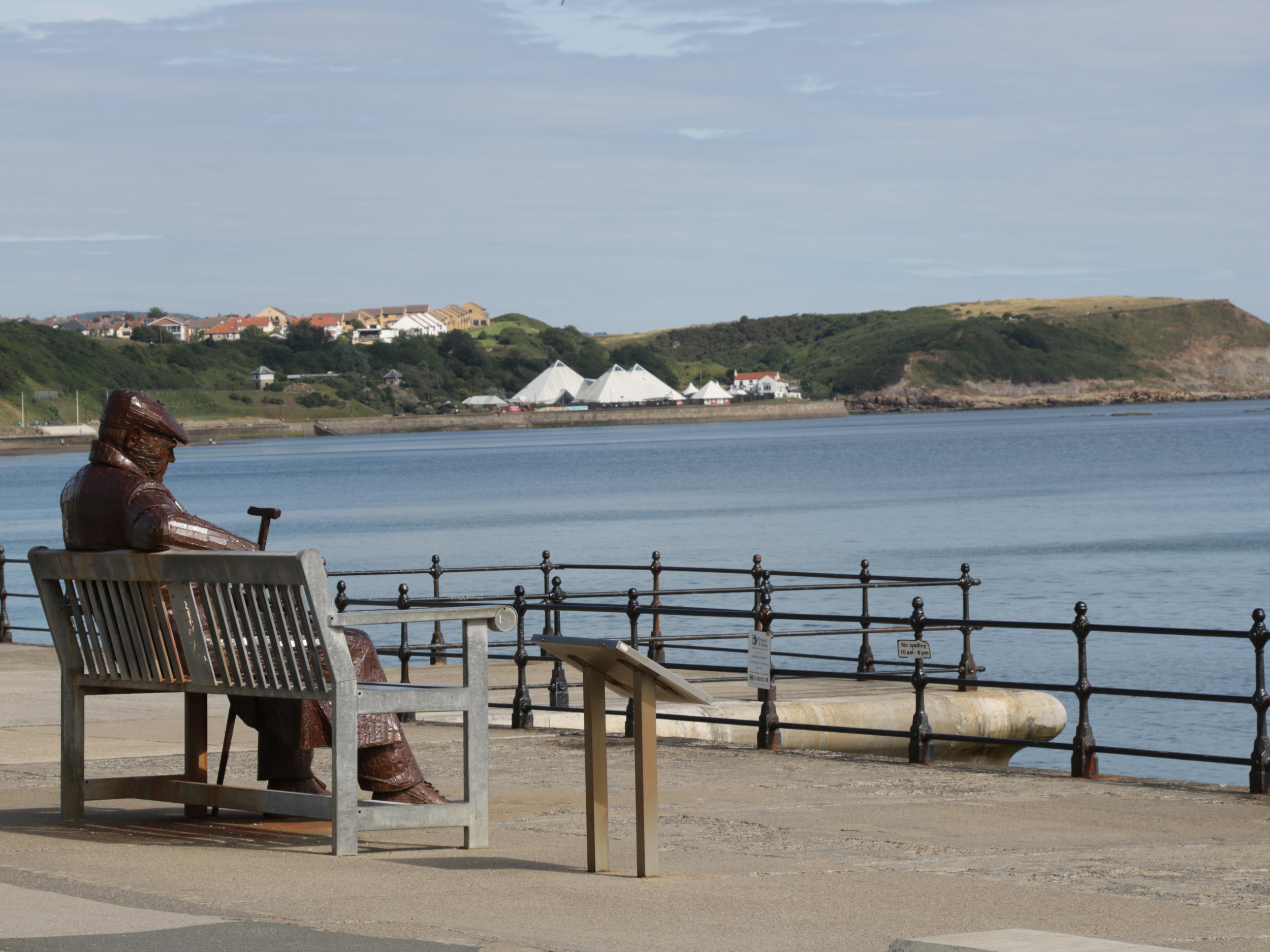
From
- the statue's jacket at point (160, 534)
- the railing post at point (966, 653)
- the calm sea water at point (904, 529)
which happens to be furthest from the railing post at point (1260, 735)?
the calm sea water at point (904, 529)

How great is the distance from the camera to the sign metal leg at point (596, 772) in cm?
707

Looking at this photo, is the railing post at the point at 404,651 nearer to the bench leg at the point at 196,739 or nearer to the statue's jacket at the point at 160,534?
the bench leg at the point at 196,739

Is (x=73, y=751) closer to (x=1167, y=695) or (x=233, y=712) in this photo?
(x=233, y=712)

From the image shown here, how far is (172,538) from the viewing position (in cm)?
774

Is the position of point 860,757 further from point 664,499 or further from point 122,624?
point 664,499

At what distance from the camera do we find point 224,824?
8484 millimetres

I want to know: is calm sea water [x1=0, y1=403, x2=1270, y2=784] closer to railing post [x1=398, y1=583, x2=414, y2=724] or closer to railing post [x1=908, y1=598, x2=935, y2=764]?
railing post [x1=398, y1=583, x2=414, y2=724]

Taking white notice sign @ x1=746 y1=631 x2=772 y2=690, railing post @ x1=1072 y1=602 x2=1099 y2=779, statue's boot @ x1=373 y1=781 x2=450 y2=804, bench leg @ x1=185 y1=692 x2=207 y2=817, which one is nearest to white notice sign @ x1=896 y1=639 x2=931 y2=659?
→ white notice sign @ x1=746 y1=631 x2=772 y2=690

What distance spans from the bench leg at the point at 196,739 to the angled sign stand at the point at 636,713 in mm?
2399

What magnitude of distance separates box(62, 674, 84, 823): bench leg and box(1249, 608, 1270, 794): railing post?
663cm

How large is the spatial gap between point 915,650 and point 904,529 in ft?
183

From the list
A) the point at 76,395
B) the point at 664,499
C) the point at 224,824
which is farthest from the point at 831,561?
the point at 76,395

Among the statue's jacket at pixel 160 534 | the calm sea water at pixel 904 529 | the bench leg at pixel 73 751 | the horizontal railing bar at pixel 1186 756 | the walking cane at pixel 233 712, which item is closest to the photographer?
the statue's jacket at pixel 160 534

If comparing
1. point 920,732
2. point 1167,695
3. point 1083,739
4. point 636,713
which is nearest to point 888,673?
point 920,732
